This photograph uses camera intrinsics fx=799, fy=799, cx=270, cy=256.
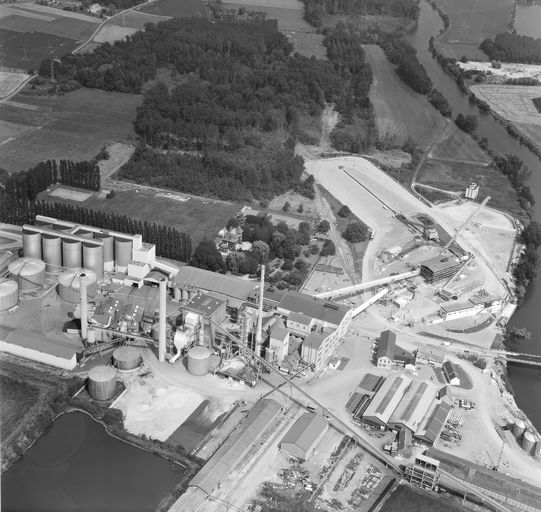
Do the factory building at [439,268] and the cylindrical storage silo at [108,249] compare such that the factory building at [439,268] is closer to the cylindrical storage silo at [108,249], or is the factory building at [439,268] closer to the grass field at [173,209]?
the grass field at [173,209]

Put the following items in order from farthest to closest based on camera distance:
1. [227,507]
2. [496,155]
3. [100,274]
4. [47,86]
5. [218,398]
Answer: [47,86], [496,155], [100,274], [218,398], [227,507]

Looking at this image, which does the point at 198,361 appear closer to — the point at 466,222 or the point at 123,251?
the point at 123,251

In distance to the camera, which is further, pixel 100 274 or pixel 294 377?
pixel 100 274

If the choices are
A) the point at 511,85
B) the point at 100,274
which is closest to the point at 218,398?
the point at 100,274

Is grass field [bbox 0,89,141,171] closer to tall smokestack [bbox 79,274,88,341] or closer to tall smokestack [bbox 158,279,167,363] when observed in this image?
tall smokestack [bbox 79,274,88,341]

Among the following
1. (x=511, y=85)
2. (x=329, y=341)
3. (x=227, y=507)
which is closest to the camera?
(x=227, y=507)

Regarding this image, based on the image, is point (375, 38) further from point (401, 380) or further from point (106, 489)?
point (106, 489)
